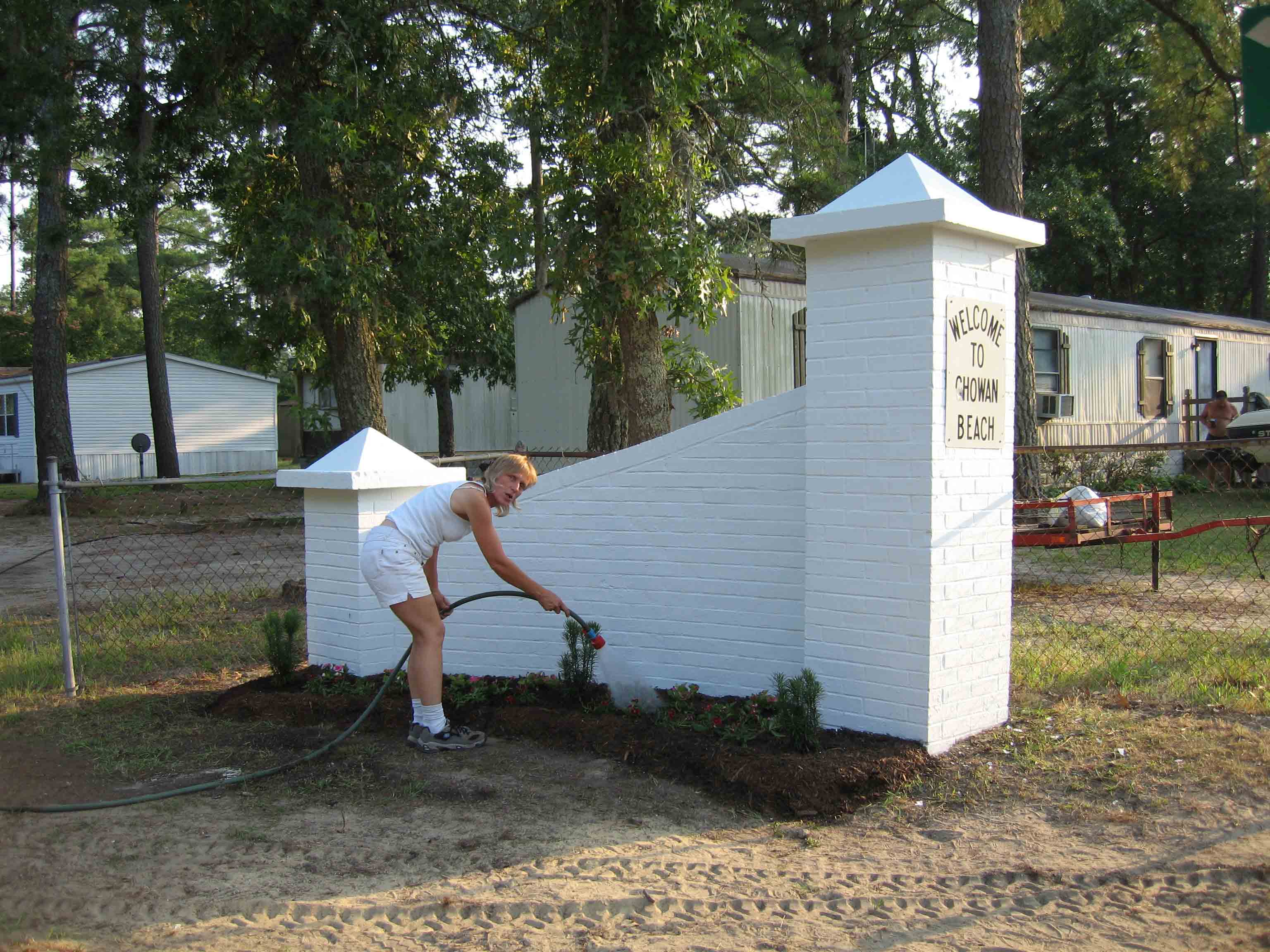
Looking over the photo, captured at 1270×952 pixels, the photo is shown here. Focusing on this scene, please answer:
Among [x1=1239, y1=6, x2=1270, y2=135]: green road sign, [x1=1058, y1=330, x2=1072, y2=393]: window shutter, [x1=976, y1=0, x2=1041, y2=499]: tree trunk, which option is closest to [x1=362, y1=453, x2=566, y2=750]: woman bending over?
[x1=1239, y1=6, x2=1270, y2=135]: green road sign

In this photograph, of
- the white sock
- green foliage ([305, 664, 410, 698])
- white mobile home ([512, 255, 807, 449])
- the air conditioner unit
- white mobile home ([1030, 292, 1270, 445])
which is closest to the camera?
the white sock

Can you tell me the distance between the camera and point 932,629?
172 inches

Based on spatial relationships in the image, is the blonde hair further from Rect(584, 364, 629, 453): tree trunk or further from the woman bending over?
Rect(584, 364, 629, 453): tree trunk

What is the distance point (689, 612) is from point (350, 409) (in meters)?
7.02

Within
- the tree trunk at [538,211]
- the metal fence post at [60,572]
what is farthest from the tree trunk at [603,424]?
the metal fence post at [60,572]

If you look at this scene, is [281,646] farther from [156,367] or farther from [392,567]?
[156,367]

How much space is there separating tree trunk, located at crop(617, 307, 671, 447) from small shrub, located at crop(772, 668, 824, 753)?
17.4 feet

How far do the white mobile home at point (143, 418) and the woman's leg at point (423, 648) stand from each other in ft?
90.7

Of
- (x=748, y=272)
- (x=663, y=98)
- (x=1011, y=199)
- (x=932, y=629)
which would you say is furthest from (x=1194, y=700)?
(x=748, y=272)

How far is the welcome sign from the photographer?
14.6 feet

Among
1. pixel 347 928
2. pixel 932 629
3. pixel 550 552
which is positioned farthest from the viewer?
pixel 550 552

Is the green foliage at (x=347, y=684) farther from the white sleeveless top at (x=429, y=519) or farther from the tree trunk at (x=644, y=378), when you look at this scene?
the tree trunk at (x=644, y=378)

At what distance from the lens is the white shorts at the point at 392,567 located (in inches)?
193

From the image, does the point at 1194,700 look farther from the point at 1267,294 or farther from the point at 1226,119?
the point at 1267,294
